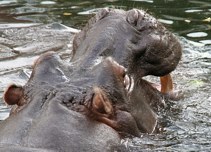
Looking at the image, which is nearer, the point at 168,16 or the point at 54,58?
the point at 54,58

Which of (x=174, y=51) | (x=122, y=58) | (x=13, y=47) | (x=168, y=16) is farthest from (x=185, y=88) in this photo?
(x=168, y=16)

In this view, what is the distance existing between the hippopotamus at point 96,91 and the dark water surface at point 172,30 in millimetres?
219

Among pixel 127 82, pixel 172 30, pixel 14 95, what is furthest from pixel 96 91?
pixel 172 30

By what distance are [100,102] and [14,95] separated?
60 centimetres

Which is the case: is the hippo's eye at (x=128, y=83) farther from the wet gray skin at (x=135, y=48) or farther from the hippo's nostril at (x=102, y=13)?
the hippo's nostril at (x=102, y=13)

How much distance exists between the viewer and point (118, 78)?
3787 millimetres

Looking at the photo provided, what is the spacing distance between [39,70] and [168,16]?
5901 mm

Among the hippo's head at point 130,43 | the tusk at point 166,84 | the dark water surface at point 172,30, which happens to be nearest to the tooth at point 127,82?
the hippo's head at point 130,43

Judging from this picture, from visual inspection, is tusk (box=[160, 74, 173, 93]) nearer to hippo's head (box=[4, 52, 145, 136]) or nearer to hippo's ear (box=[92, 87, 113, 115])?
hippo's head (box=[4, 52, 145, 136])

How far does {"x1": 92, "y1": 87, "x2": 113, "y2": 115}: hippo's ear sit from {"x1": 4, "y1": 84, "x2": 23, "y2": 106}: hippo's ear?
51cm

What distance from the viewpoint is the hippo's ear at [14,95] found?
3830mm

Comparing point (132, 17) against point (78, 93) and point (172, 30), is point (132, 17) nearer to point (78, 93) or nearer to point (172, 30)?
point (78, 93)

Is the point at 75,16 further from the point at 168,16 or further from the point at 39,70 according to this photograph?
the point at 39,70

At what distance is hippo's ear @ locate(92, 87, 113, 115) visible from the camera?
3.53 m
